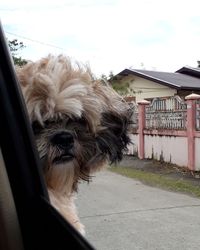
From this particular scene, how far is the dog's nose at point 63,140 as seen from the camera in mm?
2098

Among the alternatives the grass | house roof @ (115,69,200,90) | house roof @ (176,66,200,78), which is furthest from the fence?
house roof @ (176,66,200,78)

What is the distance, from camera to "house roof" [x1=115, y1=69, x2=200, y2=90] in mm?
21659

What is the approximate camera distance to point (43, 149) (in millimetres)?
2102

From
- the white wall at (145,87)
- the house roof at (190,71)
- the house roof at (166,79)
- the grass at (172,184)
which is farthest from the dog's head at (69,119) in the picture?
the house roof at (190,71)

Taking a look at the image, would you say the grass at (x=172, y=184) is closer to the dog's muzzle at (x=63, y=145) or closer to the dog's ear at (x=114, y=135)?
the dog's ear at (x=114, y=135)

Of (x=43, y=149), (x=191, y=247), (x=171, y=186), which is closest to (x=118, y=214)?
(x=191, y=247)

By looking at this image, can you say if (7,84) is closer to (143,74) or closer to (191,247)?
(191,247)

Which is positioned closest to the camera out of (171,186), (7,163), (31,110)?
(7,163)

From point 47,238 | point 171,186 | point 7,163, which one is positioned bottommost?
point 171,186

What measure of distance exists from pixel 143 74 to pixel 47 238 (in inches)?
843

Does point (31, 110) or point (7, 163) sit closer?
point (7, 163)

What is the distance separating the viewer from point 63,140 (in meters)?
2.12

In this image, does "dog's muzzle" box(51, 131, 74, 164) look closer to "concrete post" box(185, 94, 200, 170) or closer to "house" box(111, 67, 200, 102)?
"concrete post" box(185, 94, 200, 170)

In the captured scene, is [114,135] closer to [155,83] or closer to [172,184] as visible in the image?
[172,184]
